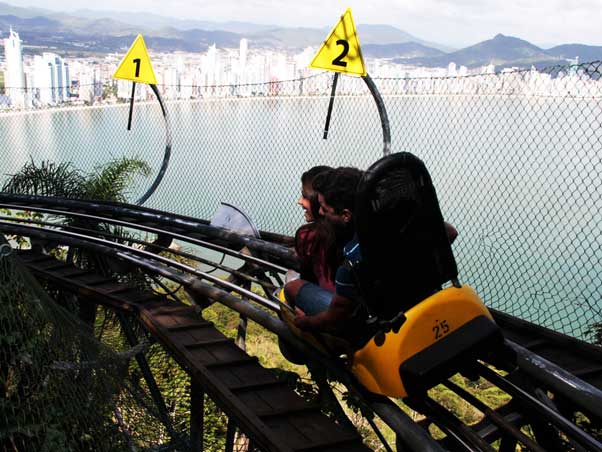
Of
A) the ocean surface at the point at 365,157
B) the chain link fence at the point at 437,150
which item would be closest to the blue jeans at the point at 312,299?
the chain link fence at the point at 437,150

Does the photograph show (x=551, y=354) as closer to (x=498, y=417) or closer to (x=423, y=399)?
(x=498, y=417)

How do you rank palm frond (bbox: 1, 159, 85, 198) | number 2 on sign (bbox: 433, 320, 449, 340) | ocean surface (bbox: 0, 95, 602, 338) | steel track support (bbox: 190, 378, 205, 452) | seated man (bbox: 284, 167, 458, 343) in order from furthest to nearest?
1. palm frond (bbox: 1, 159, 85, 198)
2. ocean surface (bbox: 0, 95, 602, 338)
3. steel track support (bbox: 190, 378, 205, 452)
4. seated man (bbox: 284, 167, 458, 343)
5. number 2 on sign (bbox: 433, 320, 449, 340)

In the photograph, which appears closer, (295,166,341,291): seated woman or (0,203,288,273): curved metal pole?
(295,166,341,291): seated woman

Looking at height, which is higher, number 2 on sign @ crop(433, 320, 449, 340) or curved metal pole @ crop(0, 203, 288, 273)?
number 2 on sign @ crop(433, 320, 449, 340)

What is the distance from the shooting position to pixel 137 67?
726cm

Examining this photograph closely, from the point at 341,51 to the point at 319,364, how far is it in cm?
272

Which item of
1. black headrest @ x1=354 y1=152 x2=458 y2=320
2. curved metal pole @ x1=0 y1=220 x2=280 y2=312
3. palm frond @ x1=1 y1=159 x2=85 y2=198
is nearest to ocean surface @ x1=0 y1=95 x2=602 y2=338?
palm frond @ x1=1 y1=159 x2=85 y2=198

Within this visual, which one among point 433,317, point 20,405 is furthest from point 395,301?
point 20,405

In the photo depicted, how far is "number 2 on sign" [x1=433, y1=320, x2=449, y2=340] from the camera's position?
2.54 metres

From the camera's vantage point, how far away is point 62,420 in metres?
3.14

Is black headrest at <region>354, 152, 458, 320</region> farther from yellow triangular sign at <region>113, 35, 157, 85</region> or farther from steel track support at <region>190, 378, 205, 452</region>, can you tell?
yellow triangular sign at <region>113, 35, 157, 85</region>

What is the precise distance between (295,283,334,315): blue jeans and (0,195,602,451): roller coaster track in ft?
0.99

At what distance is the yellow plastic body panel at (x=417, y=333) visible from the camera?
2496mm

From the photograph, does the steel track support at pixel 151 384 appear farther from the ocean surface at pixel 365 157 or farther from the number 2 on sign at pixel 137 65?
the number 2 on sign at pixel 137 65
